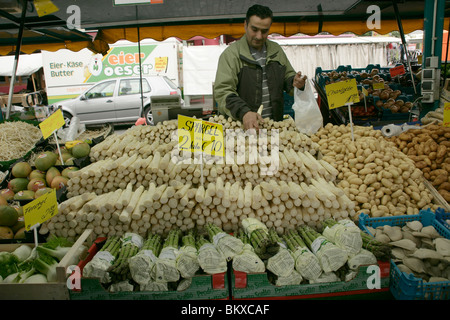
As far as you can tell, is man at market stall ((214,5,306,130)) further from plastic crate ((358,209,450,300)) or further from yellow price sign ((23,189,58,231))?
plastic crate ((358,209,450,300))

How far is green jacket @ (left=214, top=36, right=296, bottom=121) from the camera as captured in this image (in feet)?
10.9

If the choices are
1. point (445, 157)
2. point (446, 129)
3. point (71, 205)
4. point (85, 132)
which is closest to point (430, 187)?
point (445, 157)

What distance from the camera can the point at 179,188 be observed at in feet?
7.56

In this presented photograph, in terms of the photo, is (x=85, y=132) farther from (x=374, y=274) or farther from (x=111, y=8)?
(x=374, y=274)

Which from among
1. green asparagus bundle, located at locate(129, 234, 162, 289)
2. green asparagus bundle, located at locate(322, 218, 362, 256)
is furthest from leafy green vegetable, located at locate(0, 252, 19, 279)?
green asparagus bundle, located at locate(322, 218, 362, 256)

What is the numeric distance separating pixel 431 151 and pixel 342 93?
103cm

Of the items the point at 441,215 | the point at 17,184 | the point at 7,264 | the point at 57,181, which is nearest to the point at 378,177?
the point at 441,215

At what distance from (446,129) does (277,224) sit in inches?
88.5

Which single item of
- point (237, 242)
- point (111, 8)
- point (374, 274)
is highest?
point (111, 8)

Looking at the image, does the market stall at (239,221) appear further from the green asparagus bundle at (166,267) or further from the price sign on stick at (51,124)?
the price sign on stick at (51,124)

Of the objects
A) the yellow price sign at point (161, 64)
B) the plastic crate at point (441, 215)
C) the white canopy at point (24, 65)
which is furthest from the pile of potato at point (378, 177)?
the white canopy at point (24, 65)

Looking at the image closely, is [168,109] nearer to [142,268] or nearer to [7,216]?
[7,216]

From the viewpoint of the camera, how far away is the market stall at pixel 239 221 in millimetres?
1785

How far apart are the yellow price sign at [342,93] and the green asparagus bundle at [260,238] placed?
1.43m
